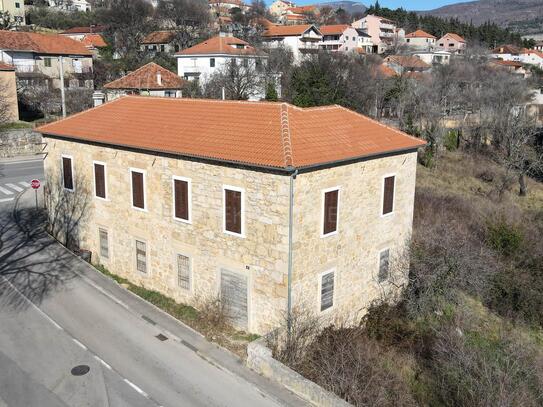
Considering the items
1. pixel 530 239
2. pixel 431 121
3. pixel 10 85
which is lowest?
pixel 530 239

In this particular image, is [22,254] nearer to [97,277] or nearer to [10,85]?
[97,277]

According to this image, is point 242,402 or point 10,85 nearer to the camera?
point 242,402

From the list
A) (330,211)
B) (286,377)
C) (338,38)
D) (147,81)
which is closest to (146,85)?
(147,81)

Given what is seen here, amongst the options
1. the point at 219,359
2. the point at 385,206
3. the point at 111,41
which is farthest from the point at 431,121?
the point at 111,41

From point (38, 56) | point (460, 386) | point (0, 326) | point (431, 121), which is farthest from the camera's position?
point (38, 56)

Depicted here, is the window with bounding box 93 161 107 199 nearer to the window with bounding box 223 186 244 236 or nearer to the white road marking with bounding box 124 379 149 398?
the window with bounding box 223 186 244 236

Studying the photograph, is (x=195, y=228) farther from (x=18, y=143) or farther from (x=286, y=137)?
(x=18, y=143)
